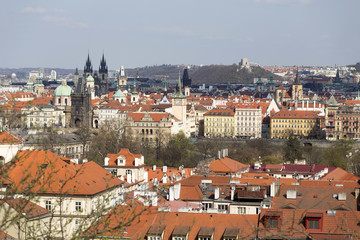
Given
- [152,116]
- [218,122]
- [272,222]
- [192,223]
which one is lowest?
[218,122]

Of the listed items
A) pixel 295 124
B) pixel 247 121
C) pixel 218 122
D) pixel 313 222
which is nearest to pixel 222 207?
pixel 313 222

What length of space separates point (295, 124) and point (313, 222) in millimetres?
92281

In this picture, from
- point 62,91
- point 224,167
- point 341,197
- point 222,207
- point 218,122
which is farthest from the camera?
point 62,91

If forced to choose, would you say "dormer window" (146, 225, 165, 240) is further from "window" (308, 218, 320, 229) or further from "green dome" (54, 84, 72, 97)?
"green dome" (54, 84, 72, 97)

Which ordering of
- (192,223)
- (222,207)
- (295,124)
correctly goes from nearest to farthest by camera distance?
(192,223), (222,207), (295,124)

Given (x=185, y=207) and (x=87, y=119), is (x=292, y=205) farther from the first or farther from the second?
(x=87, y=119)

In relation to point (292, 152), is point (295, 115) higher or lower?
higher

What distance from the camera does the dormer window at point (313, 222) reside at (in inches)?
900

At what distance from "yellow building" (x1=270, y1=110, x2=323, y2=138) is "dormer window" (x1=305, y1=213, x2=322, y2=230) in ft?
292

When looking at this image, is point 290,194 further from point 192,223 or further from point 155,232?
point 155,232

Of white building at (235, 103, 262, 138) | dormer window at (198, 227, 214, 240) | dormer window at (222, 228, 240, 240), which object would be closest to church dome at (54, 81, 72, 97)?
white building at (235, 103, 262, 138)

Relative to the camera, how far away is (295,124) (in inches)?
4508

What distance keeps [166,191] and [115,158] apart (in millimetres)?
16554

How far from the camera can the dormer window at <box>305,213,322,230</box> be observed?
75.0 feet
